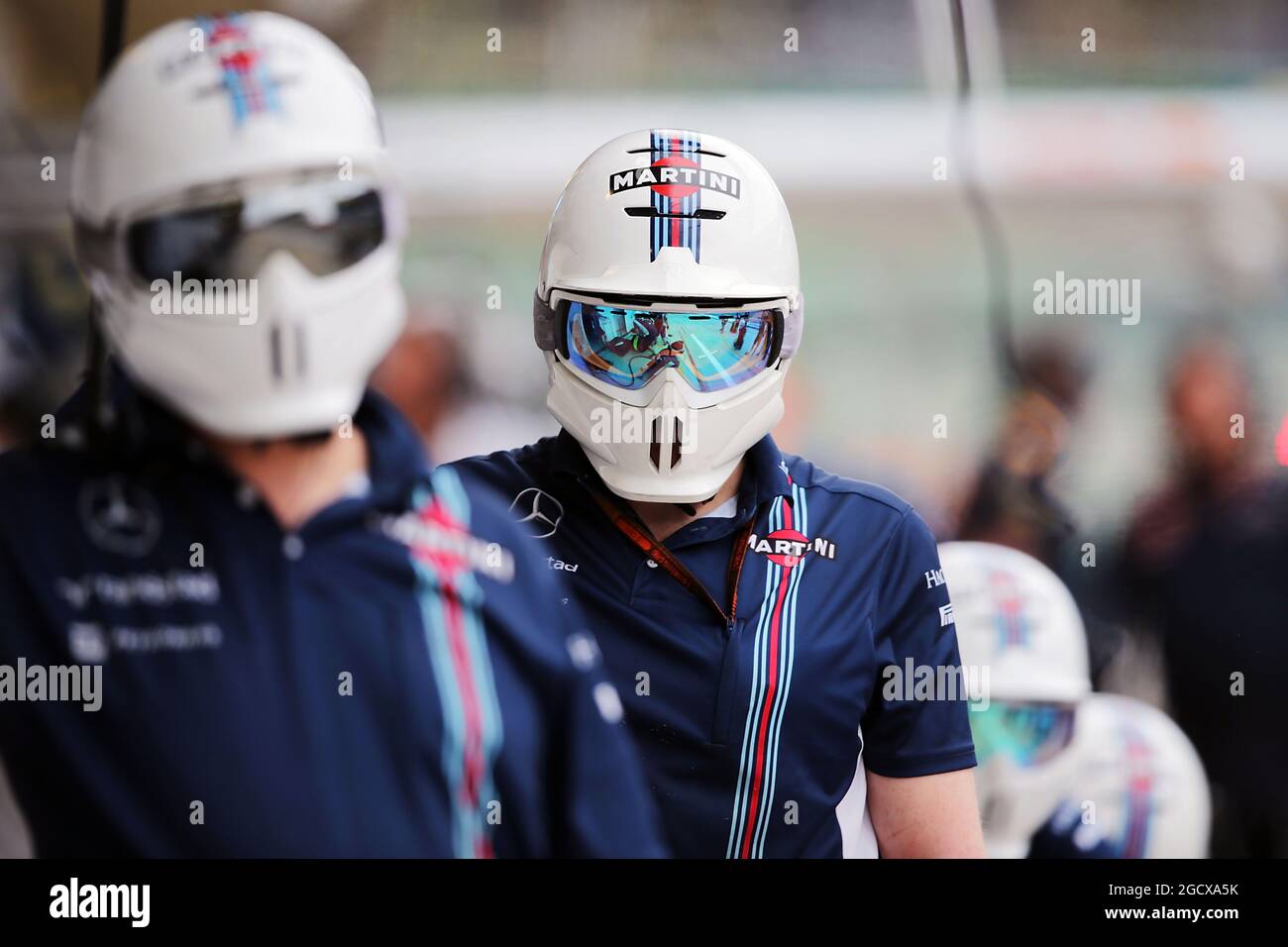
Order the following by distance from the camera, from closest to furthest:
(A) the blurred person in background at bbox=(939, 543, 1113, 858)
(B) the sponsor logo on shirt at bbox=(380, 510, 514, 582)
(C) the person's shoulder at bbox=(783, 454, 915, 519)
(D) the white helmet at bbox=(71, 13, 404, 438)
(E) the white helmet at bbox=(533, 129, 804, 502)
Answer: (D) the white helmet at bbox=(71, 13, 404, 438) < (B) the sponsor logo on shirt at bbox=(380, 510, 514, 582) < (E) the white helmet at bbox=(533, 129, 804, 502) < (C) the person's shoulder at bbox=(783, 454, 915, 519) < (A) the blurred person in background at bbox=(939, 543, 1113, 858)

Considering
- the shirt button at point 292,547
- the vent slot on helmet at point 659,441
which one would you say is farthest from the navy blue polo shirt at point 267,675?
the vent slot on helmet at point 659,441

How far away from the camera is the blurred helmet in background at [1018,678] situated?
8.21 ft

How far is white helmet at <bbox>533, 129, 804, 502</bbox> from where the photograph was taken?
2.11 meters

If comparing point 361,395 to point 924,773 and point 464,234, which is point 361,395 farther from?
point 924,773

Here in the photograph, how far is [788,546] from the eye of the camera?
2215mm

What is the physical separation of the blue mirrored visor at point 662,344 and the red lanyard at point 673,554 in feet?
0.68

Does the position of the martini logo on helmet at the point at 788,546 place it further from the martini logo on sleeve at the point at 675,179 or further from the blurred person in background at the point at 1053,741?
the martini logo on sleeve at the point at 675,179

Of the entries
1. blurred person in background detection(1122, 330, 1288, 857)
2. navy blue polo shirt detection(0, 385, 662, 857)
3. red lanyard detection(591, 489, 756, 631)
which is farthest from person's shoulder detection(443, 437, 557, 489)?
blurred person in background detection(1122, 330, 1288, 857)

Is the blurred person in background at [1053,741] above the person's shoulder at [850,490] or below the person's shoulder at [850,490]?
below

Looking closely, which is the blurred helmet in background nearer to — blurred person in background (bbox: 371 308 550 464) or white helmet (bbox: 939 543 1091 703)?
white helmet (bbox: 939 543 1091 703)

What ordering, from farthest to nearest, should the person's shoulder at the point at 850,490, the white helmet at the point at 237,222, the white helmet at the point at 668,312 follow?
the person's shoulder at the point at 850,490
the white helmet at the point at 668,312
the white helmet at the point at 237,222

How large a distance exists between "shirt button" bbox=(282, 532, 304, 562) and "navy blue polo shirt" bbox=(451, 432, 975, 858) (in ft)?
1.18

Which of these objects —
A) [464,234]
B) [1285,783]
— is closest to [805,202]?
[464,234]
